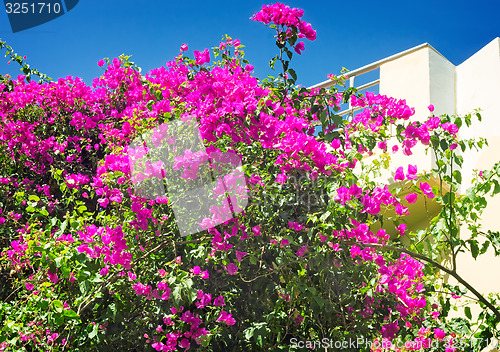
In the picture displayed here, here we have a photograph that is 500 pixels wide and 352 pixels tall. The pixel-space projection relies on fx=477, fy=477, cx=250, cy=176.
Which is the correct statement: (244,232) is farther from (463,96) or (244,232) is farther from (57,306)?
(463,96)

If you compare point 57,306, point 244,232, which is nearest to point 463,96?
point 244,232

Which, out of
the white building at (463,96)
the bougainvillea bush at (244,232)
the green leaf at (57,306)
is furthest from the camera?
the white building at (463,96)

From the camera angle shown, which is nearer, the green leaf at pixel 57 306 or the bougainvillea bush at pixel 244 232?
the green leaf at pixel 57 306

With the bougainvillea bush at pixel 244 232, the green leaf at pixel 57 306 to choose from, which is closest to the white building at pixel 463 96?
the bougainvillea bush at pixel 244 232

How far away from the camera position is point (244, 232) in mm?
2508

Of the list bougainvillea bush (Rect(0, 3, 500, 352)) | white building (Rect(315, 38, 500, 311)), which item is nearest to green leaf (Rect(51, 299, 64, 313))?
bougainvillea bush (Rect(0, 3, 500, 352))

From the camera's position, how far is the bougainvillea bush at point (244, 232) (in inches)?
96.8

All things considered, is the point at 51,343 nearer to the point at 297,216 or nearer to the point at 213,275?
the point at 213,275

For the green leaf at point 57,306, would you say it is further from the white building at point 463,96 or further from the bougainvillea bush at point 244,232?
the white building at point 463,96

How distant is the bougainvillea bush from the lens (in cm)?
246

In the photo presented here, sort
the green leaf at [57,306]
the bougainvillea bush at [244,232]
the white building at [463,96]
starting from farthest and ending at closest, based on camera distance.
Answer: the white building at [463,96]
the bougainvillea bush at [244,232]
the green leaf at [57,306]

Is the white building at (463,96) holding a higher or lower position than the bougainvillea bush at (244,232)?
higher

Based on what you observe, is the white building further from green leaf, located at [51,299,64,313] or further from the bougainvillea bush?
green leaf, located at [51,299,64,313]

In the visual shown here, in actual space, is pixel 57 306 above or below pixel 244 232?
below
